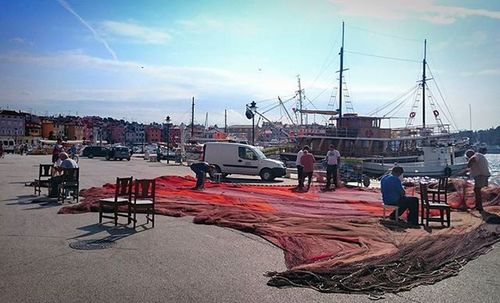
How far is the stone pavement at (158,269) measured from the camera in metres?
5.45

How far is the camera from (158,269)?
655cm

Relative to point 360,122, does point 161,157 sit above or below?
below

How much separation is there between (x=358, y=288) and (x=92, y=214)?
7635mm

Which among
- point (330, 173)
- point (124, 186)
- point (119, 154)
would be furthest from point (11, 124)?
point (124, 186)

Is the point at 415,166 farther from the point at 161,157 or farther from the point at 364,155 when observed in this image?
the point at 161,157

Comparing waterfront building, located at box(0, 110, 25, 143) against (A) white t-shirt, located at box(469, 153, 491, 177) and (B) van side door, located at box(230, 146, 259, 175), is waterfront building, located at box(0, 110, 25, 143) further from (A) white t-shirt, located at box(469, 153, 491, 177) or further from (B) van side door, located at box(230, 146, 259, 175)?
(A) white t-shirt, located at box(469, 153, 491, 177)

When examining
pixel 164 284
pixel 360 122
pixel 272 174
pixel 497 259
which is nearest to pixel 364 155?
pixel 360 122

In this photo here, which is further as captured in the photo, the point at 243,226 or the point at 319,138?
the point at 319,138

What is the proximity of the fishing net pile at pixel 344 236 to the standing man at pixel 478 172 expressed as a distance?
41 cm

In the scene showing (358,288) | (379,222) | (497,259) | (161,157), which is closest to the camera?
(358,288)

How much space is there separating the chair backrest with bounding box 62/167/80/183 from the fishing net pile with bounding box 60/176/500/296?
0.71m

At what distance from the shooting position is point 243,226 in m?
9.67

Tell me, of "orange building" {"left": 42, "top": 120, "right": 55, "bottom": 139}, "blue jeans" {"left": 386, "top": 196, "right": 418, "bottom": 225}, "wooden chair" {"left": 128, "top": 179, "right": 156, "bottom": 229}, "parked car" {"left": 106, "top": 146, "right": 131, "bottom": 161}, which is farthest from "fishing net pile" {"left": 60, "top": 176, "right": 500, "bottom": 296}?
"orange building" {"left": 42, "top": 120, "right": 55, "bottom": 139}

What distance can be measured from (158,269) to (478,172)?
990cm
